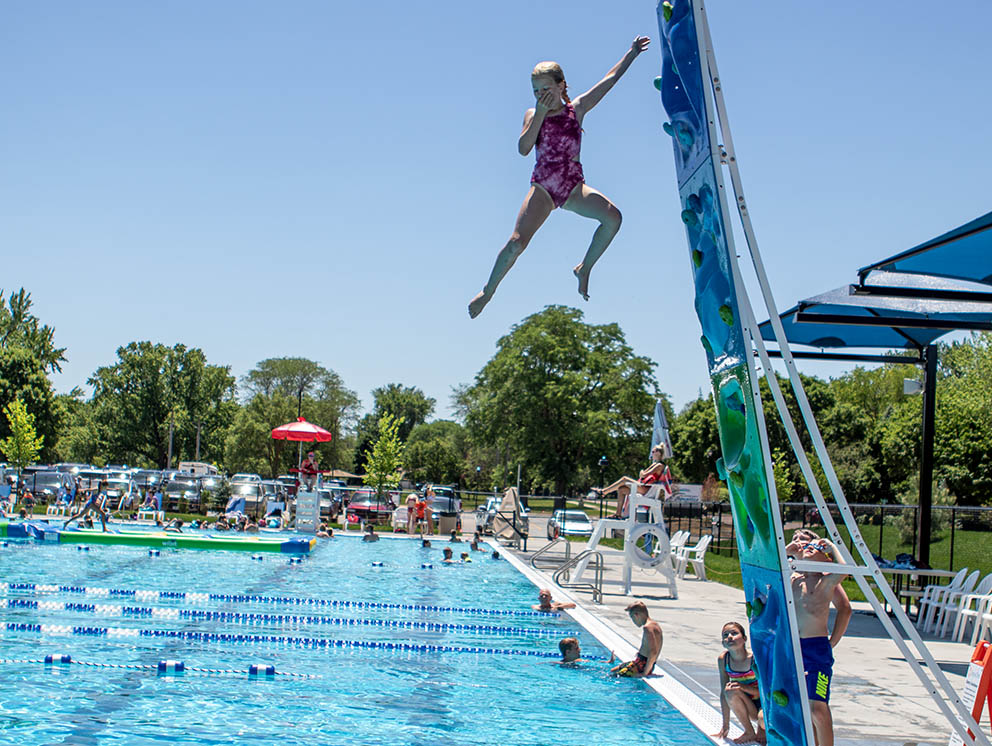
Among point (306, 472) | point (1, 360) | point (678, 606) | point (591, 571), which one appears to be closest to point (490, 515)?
point (306, 472)

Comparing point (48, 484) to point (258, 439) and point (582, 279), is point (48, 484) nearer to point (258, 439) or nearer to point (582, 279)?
point (258, 439)

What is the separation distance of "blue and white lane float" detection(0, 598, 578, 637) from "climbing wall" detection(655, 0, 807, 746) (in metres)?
8.91

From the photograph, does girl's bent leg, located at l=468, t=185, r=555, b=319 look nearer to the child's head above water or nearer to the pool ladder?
the child's head above water

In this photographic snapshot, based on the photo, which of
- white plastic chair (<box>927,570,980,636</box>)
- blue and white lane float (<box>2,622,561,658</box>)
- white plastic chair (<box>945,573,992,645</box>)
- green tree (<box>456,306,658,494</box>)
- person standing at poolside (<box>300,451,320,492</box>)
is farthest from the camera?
green tree (<box>456,306,658,494</box>)

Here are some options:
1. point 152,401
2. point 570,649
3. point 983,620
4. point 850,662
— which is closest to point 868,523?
point 983,620

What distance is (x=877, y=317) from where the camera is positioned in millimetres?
10562

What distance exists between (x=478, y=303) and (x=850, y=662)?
310 inches

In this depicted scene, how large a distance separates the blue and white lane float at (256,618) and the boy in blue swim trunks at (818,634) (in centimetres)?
752

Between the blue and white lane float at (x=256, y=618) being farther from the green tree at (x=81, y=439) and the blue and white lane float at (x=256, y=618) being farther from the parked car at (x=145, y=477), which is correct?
the green tree at (x=81, y=439)

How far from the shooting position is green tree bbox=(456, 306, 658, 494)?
52.1 m

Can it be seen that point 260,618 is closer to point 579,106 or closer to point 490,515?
point 579,106

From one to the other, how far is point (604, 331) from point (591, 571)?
34.8 meters

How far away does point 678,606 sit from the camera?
48.0ft

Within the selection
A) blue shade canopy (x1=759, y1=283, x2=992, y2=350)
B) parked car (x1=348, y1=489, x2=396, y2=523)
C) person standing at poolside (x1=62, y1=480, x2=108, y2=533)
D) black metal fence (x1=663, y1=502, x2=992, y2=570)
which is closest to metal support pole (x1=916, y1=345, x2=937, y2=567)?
blue shade canopy (x1=759, y1=283, x2=992, y2=350)
